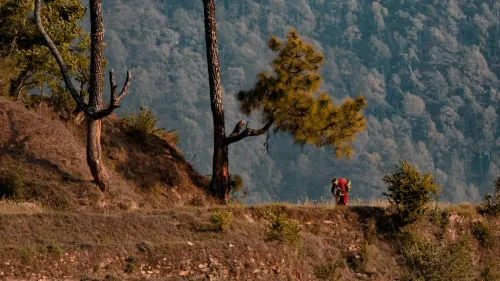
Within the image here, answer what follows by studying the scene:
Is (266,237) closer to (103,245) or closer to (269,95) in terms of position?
(103,245)

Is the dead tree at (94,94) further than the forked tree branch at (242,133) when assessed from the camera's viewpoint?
No

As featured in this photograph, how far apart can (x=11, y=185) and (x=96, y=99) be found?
4601mm

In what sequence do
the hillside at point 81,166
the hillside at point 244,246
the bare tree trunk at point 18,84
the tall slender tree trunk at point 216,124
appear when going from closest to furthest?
the hillside at point 244,246 < the hillside at point 81,166 < the bare tree trunk at point 18,84 < the tall slender tree trunk at point 216,124

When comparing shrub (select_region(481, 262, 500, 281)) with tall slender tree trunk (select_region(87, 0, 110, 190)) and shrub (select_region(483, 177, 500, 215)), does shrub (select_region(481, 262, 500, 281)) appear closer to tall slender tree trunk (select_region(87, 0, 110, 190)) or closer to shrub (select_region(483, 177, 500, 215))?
shrub (select_region(483, 177, 500, 215))

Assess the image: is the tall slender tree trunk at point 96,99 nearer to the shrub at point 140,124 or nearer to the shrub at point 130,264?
the shrub at point 140,124

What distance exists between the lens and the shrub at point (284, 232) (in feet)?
101

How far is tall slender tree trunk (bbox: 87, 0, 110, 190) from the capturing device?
1350 inches

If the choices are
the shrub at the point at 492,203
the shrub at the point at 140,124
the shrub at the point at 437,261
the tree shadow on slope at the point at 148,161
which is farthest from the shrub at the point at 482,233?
the shrub at the point at 140,124

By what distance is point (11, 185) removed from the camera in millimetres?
32125

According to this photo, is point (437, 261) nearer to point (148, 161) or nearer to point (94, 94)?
point (148, 161)

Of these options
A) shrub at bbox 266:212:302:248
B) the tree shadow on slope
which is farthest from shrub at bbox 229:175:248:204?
shrub at bbox 266:212:302:248

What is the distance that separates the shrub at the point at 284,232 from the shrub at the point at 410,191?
213 inches

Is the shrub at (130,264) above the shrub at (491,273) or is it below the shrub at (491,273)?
below

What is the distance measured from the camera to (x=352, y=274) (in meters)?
32.7
